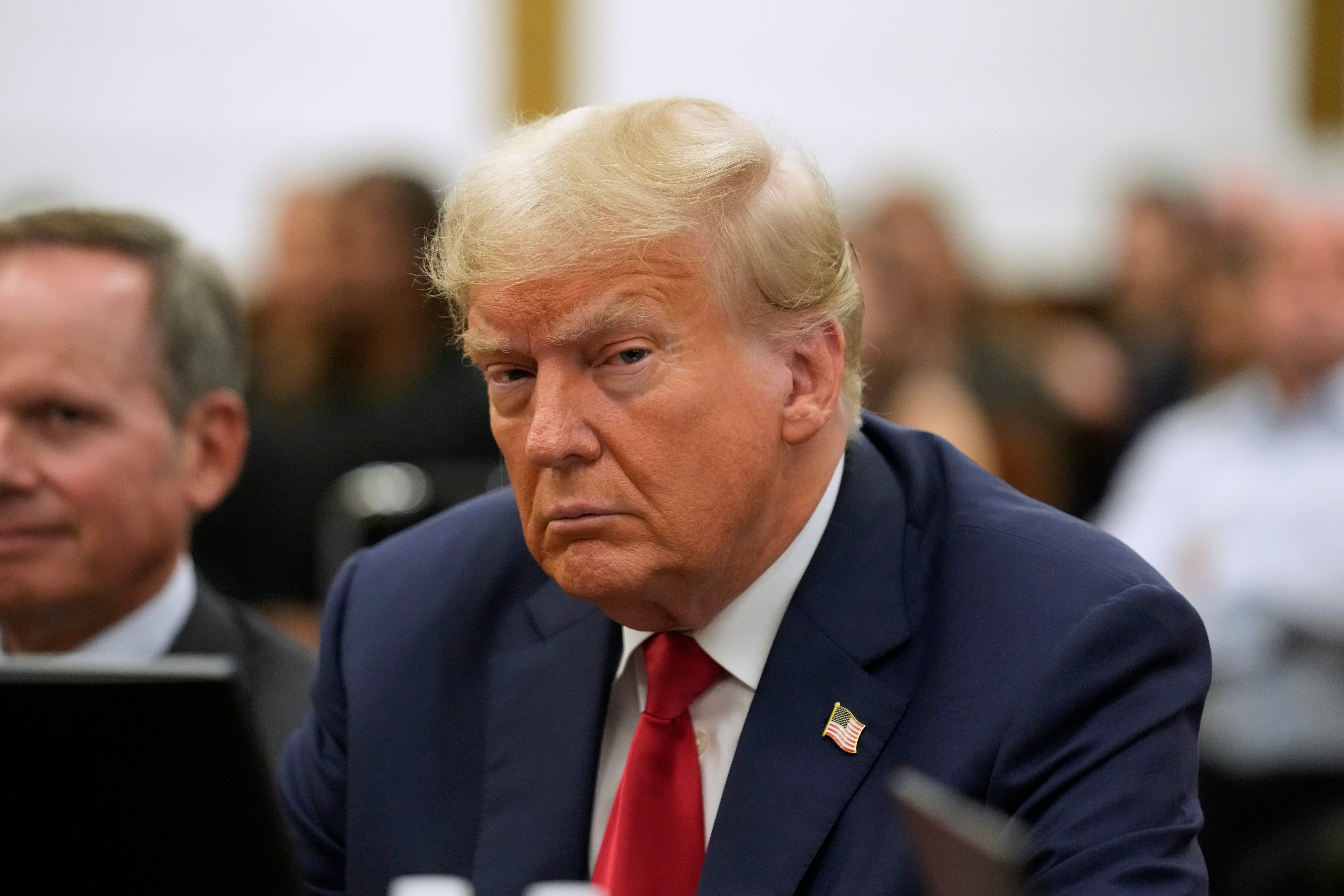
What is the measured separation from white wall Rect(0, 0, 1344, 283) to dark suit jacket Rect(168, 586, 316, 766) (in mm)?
4538

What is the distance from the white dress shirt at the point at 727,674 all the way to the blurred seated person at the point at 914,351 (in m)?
2.10

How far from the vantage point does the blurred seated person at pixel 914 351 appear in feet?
12.9

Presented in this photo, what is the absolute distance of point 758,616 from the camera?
163cm

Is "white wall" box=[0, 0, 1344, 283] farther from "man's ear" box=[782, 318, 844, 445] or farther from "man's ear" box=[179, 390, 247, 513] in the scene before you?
"man's ear" box=[782, 318, 844, 445]

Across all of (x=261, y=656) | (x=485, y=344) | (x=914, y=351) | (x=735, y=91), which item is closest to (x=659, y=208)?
(x=485, y=344)

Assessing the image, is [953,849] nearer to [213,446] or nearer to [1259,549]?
[213,446]

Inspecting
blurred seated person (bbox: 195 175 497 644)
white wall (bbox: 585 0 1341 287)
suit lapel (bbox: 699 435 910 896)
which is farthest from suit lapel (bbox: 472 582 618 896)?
white wall (bbox: 585 0 1341 287)

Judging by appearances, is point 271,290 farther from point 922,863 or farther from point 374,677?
point 922,863

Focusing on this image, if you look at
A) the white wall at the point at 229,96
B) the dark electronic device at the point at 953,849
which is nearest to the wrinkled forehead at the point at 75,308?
the dark electronic device at the point at 953,849

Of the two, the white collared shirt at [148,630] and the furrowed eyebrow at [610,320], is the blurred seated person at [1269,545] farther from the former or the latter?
the furrowed eyebrow at [610,320]

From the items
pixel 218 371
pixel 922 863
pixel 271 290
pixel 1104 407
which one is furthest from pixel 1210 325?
pixel 922 863

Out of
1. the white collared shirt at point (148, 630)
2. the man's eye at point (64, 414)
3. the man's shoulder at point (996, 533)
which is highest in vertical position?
the man's shoulder at point (996, 533)

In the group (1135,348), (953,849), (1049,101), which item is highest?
(953,849)

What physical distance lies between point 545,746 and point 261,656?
626 mm
